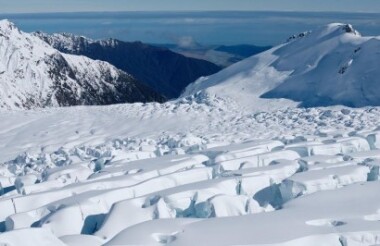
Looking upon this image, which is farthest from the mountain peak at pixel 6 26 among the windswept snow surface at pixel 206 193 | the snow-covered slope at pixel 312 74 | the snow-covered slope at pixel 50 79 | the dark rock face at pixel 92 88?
the windswept snow surface at pixel 206 193

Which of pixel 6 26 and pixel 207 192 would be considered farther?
pixel 6 26

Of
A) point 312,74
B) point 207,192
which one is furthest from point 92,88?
point 207,192

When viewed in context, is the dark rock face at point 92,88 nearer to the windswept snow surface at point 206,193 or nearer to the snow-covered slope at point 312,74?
the snow-covered slope at point 312,74

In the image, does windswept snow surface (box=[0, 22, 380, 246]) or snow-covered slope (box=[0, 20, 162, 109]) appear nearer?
windswept snow surface (box=[0, 22, 380, 246])

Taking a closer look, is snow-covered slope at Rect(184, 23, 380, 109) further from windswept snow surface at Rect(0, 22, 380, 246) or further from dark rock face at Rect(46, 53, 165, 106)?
dark rock face at Rect(46, 53, 165, 106)

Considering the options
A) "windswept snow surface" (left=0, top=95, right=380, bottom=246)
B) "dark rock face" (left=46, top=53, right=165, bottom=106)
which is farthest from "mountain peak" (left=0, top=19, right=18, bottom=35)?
"windswept snow surface" (left=0, top=95, right=380, bottom=246)

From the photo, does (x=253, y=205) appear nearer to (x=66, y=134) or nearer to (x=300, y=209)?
(x=300, y=209)

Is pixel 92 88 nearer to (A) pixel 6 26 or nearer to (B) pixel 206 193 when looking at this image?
(A) pixel 6 26
